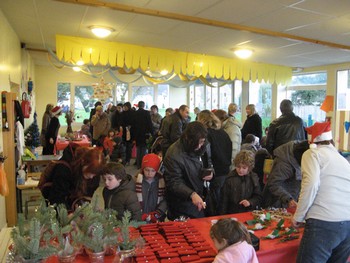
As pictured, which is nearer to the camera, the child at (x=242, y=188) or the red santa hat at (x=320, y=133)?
the red santa hat at (x=320, y=133)

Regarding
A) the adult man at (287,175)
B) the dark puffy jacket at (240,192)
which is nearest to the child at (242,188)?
the dark puffy jacket at (240,192)

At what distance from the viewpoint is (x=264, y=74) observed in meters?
7.59

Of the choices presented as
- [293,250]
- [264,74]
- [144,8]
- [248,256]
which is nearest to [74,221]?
[248,256]

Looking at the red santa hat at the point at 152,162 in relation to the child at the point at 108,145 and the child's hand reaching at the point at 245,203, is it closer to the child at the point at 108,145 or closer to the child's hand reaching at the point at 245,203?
the child's hand reaching at the point at 245,203

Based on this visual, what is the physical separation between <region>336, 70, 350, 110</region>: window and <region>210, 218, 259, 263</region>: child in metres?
6.78

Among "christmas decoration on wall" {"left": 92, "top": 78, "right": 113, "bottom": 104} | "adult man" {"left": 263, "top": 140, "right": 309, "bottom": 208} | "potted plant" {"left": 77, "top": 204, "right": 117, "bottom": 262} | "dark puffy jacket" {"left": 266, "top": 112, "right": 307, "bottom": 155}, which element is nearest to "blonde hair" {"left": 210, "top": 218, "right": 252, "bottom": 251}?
"potted plant" {"left": 77, "top": 204, "right": 117, "bottom": 262}

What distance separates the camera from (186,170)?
105 inches

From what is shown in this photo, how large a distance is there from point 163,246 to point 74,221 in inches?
21.4

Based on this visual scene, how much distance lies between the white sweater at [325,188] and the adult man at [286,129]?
259 cm

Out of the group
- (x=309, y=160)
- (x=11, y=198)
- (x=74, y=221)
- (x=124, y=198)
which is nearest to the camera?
(x=74, y=221)

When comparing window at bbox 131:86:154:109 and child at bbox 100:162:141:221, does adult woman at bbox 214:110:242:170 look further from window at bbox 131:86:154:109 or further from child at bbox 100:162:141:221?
window at bbox 131:86:154:109

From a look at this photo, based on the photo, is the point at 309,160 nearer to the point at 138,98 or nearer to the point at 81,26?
the point at 81,26

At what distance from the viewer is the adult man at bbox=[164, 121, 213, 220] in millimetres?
2611

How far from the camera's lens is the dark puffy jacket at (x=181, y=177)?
264 cm
